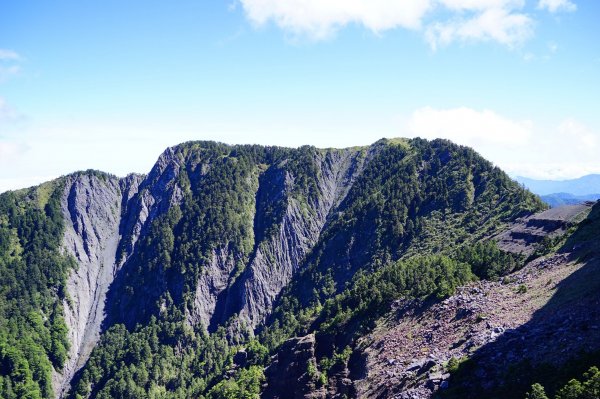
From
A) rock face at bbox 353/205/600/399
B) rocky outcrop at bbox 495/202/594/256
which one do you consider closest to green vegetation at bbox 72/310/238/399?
rock face at bbox 353/205/600/399

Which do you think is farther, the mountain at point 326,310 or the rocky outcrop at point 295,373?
the mountain at point 326,310

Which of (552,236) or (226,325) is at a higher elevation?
(552,236)

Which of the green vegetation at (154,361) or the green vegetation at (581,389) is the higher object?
the green vegetation at (581,389)

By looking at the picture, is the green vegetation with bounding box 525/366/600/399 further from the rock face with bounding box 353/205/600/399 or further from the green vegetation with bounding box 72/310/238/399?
the green vegetation with bounding box 72/310/238/399

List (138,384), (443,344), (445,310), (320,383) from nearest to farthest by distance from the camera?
(443,344) < (445,310) < (320,383) < (138,384)

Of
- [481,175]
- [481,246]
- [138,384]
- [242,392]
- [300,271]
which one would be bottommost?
[138,384]

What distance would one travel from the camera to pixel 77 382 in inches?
6786

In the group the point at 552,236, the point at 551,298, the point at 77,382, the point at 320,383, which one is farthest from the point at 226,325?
the point at 551,298

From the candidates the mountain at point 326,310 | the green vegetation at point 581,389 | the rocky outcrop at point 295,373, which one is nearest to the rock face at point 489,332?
the mountain at point 326,310

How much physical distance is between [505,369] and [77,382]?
178 m

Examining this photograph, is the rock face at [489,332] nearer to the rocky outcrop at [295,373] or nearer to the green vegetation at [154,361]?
the rocky outcrop at [295,373]

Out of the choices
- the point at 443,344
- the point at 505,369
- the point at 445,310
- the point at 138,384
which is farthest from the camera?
the point at 138,384

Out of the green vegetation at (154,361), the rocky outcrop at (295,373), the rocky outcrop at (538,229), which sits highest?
the rocky outcrop at (538,229)

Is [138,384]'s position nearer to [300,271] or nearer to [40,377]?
[40,377]
